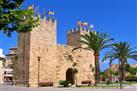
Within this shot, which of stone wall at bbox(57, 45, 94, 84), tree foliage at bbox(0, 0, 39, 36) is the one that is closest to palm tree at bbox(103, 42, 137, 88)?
stone wall at bbox(57, 45, 94, 84)

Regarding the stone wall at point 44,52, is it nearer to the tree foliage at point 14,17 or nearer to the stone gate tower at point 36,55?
the stone gate tower at point 36,55

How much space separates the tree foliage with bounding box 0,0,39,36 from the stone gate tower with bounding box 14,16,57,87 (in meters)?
24.9

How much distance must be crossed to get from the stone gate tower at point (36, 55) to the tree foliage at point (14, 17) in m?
24.9

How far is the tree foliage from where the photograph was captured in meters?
7.80

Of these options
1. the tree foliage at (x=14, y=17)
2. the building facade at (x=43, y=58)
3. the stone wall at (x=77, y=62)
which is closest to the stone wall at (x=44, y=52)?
the building facade at (x=43, y=58)

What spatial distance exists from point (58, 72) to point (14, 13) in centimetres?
Result: 2994

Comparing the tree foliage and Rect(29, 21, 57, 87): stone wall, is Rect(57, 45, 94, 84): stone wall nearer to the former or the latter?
Rect(29, 21, 57, 87): stone wall

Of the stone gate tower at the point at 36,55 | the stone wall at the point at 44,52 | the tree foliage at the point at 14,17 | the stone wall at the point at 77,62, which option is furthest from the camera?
the stone wall at the point at 77,62

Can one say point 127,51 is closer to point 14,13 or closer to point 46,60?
point 46,60

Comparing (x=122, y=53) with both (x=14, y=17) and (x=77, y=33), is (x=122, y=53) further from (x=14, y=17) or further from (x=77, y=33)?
(x=14, y=17)

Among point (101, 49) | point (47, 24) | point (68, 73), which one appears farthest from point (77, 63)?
point (47, 24)

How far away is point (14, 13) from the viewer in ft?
26.1

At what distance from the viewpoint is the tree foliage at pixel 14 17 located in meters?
7.80

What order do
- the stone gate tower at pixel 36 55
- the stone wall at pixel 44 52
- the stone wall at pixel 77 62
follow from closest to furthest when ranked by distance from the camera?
1. the stone gate tower at pixel 36 55
2. the stone wall at pixel 44 52
3. the stone wall at pixel 77 62
